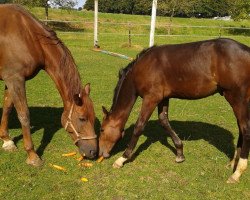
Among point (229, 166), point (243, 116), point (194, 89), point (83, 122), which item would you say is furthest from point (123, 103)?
point (229, 166)

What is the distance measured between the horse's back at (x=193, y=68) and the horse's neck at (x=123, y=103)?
0.17 meters

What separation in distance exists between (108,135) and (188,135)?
81.3 inches

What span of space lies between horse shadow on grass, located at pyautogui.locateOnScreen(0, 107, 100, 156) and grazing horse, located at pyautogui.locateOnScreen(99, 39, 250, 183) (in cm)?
132

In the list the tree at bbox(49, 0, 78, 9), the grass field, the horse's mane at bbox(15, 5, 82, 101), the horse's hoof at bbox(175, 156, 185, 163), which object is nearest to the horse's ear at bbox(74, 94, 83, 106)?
the horse's mane at bbox(15, 5, 82, 101)

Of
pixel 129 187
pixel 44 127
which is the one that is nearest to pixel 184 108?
pixel 44 127

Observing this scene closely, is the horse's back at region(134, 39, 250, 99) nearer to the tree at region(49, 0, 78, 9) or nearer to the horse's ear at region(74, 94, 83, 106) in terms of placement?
the horse's ear at region(74, 94, 83, 106)

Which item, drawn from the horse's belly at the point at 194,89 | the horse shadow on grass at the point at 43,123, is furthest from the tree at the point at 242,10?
the horse's belly at the point at 194,89

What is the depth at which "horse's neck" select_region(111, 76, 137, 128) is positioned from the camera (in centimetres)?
477

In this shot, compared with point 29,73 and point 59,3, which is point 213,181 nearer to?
point 29,73

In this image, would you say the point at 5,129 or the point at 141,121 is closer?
the point at 141,121

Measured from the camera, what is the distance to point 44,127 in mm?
6266

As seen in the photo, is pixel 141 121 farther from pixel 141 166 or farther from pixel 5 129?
pixel 5 129

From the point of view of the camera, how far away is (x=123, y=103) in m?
4.79

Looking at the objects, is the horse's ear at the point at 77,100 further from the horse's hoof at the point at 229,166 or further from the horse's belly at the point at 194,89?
the horse's hoof at the point at 229,166
